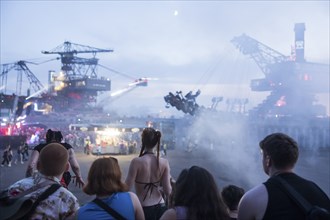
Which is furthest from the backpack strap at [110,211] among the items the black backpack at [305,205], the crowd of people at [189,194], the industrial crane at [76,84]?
the industrial crane at [76,84]

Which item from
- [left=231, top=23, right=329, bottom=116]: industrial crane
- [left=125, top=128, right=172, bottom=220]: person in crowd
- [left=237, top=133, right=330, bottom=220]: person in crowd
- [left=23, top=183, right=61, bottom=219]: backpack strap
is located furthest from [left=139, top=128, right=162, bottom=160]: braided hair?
[left=231, top=23, right=329, bottom=116]: industrial crane

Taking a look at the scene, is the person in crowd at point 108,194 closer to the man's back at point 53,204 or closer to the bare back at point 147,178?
the man's back at point 53,204

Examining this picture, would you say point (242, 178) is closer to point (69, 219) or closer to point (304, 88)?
point (69, 219)

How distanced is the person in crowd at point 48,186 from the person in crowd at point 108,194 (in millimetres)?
131

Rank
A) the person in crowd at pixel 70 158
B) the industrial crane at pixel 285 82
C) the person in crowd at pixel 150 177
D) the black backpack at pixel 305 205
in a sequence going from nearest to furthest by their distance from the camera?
the black backpack at pixel 305 205 < the person in crowd at pixel 150 177 < the person in crowd at pixel 70 158 < the industrial crane at pixel 285 82

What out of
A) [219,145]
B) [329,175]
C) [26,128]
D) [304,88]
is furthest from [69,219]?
[304,88]

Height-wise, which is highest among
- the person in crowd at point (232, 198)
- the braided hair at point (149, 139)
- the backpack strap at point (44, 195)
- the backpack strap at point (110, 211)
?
the braided hair at point (149, 139)

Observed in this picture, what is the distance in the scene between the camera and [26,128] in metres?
44.2

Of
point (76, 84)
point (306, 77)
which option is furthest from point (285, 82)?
Answer: point (76, 84)

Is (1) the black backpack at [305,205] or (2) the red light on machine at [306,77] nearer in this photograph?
(1) the black backpack at [305,205]

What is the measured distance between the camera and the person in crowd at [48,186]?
8.83ft

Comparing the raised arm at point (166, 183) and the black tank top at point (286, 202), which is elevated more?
the black tank top at point (286, 202)

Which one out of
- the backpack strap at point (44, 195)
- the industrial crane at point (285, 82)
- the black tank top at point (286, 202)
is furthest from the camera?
the industrial crane at point (285, 82)

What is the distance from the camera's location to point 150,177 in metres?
4.19
